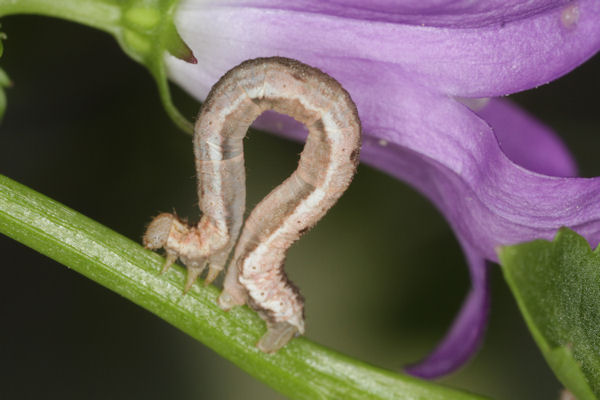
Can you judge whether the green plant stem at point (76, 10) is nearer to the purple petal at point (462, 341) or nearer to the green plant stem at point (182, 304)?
the green plant stem at point (182, 304)

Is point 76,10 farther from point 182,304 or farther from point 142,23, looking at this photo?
point 182,304

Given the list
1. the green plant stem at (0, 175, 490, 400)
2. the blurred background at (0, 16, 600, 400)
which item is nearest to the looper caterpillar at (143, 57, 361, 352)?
the green plant stem at (0, 175, 490, 400)

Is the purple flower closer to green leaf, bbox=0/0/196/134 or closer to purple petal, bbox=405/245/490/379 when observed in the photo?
green leaf, bbox=0/0/196/134

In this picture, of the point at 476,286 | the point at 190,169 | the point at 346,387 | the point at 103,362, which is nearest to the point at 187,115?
the point at 190,169

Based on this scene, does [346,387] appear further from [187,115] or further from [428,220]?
[428,220]

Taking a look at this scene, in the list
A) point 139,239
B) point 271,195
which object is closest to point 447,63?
point 271,195

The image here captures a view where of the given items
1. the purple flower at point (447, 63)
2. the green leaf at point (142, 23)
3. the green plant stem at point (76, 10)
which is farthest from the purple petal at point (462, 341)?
the green plant stem at point (76, 10)
